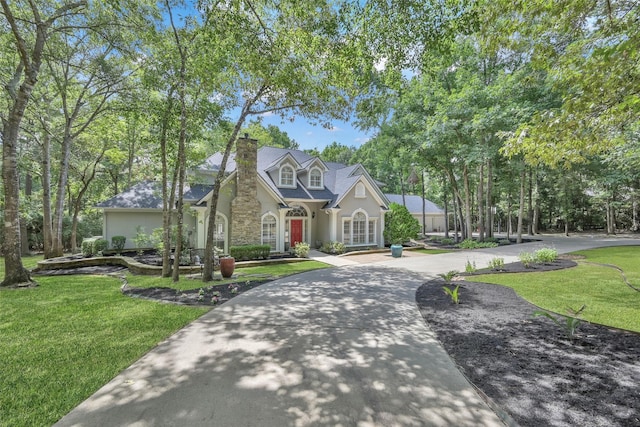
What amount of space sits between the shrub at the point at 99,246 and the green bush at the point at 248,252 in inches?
306

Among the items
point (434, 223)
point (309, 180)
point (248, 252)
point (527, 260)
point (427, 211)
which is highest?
point (309, 180)

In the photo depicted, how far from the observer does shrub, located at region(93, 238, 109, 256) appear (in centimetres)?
1517

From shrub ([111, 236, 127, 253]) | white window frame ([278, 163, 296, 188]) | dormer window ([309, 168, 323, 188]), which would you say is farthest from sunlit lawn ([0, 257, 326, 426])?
dormer window ([309, 168, 323, 188])

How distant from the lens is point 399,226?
64.4 ft

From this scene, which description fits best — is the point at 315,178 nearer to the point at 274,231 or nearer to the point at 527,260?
the point at 274,231

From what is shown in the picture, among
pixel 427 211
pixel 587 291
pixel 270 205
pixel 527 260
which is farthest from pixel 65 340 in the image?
pixel 427 211

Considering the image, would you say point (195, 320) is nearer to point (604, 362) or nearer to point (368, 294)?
point (368, 294)

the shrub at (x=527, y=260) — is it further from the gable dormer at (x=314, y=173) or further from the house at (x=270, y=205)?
the gable dormer at (x=314, y=173)

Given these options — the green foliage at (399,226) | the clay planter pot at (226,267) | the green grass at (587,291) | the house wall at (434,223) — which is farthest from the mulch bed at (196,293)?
the house wall at (434,223)

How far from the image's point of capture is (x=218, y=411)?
312 centimetres

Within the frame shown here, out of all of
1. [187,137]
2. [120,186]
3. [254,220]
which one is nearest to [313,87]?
[187,137]

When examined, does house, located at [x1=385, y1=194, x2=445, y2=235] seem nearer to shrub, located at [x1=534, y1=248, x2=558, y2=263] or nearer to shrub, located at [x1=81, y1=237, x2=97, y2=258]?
shrub, located at [x1=534, y1=248, x2=558, y2=263]

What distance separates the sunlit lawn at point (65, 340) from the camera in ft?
10.7

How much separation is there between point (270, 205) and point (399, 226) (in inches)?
364
